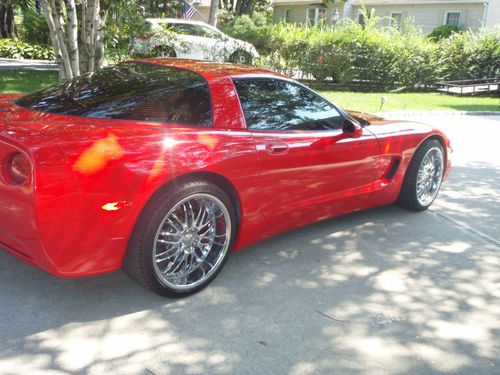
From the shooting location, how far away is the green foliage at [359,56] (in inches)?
645

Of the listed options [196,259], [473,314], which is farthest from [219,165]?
[473,314]

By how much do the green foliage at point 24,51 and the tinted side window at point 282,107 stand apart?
1781 cm

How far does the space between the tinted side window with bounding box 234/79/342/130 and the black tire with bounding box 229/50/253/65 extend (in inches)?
429

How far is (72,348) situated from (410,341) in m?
1.87

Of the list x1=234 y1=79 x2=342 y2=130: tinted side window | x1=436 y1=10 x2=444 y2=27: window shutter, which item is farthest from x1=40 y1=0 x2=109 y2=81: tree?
x1=436 y1=10 x2=444 y2=27: window shutter

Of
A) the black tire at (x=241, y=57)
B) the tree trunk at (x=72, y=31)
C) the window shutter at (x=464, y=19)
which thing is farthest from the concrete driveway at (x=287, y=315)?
the window shutter at (x=464, y=19)

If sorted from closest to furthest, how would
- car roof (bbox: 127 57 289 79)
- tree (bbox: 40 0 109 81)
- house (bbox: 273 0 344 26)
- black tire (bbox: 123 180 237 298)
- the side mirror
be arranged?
1. black tire (bbox: 123 180 237 298)
2. car roof (bbox: 127 57 289 79)
3. the side mirror
4. tree (bbox: 40 0 109 81)
5. house (bbox: 273 0 344 26)

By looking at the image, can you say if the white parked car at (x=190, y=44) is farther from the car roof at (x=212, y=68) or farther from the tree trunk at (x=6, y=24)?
the tree trunk at (x=6, y=24)

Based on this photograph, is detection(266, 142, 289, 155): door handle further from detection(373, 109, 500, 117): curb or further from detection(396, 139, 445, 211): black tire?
detection(373, 109, 500, 117): curb

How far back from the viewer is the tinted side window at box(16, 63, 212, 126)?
10.5 ft

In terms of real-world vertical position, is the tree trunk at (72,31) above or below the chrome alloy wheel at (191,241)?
above

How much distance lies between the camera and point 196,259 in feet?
10.8

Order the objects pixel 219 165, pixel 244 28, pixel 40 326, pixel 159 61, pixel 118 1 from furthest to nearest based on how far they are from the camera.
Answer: pixel 244 28 → pixel 118 1 → pixel 159 61 → pixel 219 165 → pixel 40 326

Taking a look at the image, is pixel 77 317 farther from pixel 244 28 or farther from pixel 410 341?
pixel 244 28
